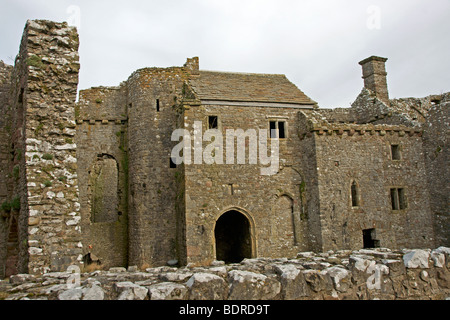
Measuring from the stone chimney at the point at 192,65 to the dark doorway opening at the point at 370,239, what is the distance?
38.4 feet

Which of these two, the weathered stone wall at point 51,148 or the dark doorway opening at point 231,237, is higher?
the weathered stone wall at point 51,148

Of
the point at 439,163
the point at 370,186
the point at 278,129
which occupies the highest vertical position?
the point at 278,129

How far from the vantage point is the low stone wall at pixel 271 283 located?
4.90 metres

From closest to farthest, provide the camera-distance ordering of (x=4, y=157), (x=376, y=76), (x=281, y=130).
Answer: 1. (x=4, y=157)
2. (x=281, y=130)
3. (x=376, y=76)

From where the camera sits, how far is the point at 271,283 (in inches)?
213

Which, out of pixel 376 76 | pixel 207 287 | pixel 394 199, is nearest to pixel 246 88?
pixel 376 76

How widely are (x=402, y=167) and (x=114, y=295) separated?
1708 cm

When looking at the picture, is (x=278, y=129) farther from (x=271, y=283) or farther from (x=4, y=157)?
(x=271, y=283)

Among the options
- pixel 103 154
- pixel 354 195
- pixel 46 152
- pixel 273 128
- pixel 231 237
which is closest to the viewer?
pixel 46 152

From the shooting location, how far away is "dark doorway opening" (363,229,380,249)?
16891 mm

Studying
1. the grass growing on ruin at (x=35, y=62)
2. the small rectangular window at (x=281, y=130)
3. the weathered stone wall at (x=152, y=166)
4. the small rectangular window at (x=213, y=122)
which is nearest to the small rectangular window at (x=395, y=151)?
the small rectangular window at (x=281, y=130)

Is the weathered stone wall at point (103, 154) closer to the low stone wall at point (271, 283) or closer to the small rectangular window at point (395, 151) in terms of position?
the low stone wall at point (271, 283)

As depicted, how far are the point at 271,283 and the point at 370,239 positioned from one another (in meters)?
13.5
